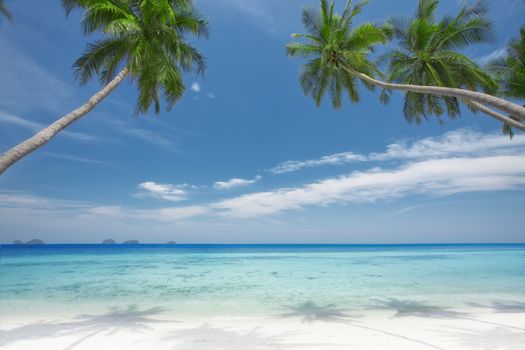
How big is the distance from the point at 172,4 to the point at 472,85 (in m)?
12.1

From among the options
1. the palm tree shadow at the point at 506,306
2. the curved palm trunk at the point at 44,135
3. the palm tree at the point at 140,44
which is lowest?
the palm tree shadow at the point at 506,306

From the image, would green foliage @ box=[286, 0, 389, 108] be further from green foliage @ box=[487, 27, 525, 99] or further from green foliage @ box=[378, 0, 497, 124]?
green foliage @ box=[487, 27, 525, 99]

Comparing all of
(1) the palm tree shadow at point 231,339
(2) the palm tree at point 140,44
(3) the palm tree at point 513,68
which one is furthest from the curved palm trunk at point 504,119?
(2) the palm tree at point 140,44

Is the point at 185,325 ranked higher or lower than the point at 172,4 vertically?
lower

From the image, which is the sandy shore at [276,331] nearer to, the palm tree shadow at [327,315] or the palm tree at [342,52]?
the palm tree shadow at [327,315]

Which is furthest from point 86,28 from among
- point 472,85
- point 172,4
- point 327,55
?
point 472,85

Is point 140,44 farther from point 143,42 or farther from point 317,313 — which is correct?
point 317,313

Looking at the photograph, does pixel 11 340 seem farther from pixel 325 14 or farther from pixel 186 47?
pixel 325 14

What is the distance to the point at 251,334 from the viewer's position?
6.46 meters

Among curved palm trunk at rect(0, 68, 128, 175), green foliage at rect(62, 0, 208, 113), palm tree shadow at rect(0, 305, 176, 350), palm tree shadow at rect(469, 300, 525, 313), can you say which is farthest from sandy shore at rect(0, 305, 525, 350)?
green foliage at rect(62, 0, 208, 113)

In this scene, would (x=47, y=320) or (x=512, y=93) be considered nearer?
(x=47, y=320)

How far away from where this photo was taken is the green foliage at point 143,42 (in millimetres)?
8672

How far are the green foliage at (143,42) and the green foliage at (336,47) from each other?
4.65 m

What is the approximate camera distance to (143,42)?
9133 mm
